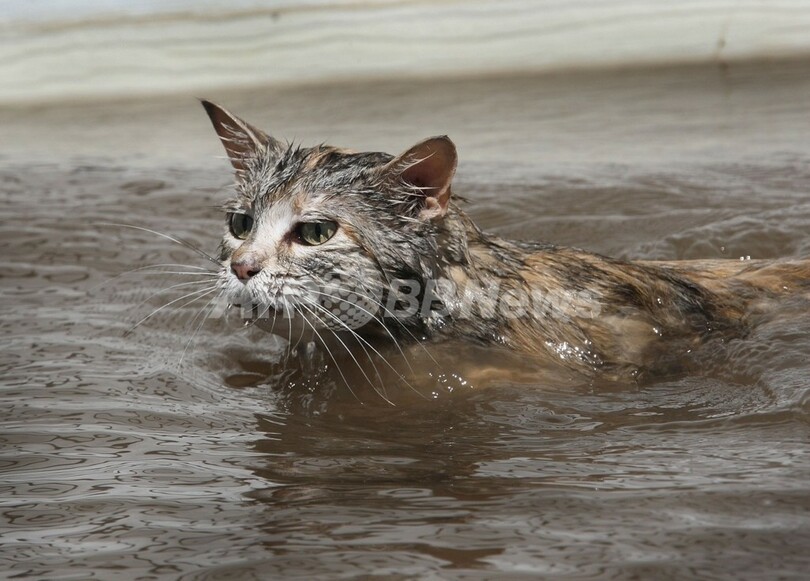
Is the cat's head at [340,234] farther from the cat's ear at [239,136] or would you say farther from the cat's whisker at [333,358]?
the cat's ear at [239,136]

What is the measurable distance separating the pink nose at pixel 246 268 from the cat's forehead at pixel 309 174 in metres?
0.39

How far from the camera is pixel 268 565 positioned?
350cm

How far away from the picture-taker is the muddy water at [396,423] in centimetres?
357

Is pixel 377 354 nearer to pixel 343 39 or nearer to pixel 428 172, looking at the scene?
pixel 428 172

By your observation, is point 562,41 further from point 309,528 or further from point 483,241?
point 309,528

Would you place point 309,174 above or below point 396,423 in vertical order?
above

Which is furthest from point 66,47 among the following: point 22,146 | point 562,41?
point 562,41

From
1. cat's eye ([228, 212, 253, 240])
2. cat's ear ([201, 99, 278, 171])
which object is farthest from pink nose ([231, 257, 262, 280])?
cat's ear ([201, 99, 278, 171])

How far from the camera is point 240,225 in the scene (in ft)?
17.3

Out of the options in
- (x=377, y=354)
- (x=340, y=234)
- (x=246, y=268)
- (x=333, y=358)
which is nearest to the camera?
(x=246, y=268)

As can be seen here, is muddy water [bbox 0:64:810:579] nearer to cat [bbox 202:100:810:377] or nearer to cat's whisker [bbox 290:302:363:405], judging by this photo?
cat's whisker [bbox 290:302:363:405]

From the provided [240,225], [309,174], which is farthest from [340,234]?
[240,225]

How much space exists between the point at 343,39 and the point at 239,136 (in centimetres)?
464

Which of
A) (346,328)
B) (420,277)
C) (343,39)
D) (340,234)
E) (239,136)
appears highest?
(343,39)
